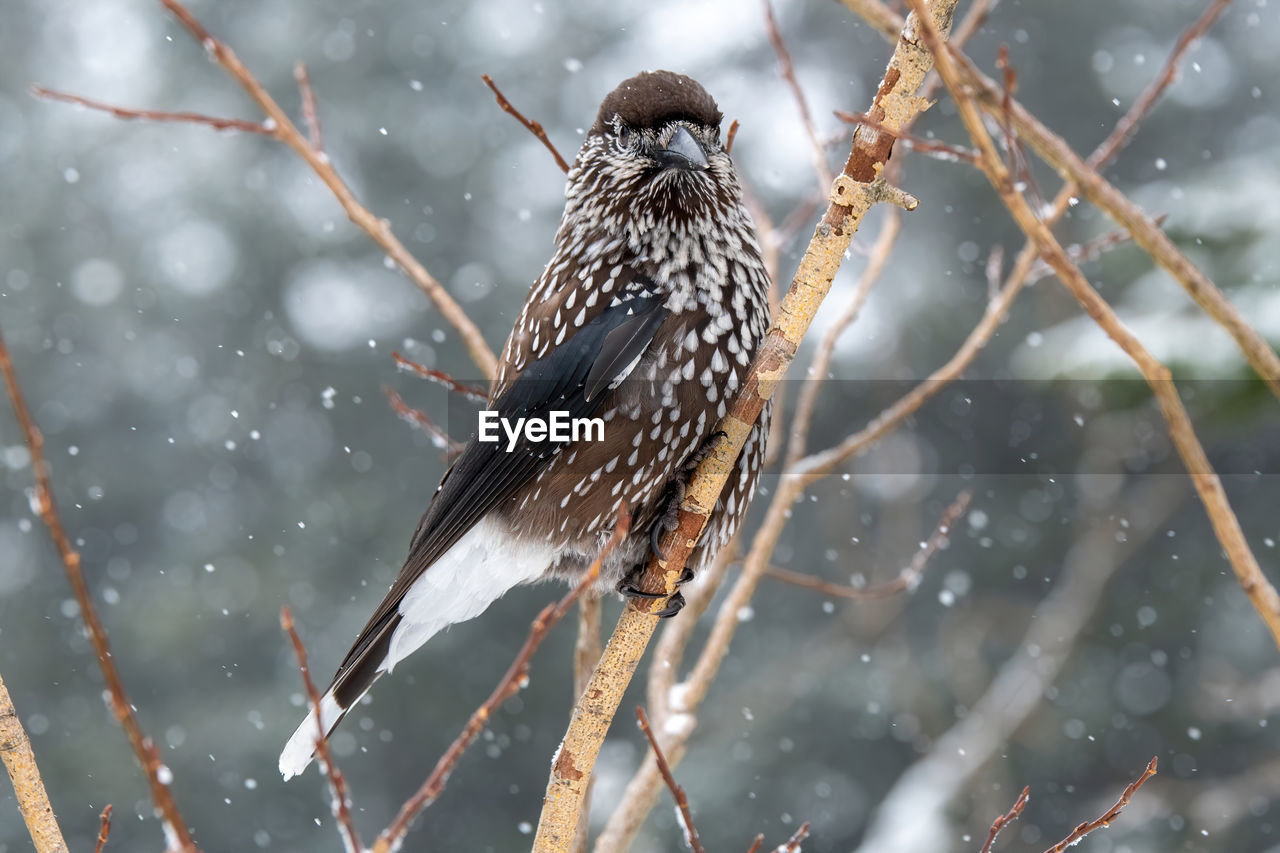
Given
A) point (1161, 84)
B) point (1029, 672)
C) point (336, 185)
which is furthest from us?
point (1029, 672)

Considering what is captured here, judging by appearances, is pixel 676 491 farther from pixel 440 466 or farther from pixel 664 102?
pixel 440 466

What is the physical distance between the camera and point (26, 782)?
56.7 inches

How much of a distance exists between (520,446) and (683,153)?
71cm

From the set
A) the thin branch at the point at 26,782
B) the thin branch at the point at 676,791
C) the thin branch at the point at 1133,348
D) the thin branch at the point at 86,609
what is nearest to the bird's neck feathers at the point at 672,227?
the thin branch at the point at 676,791

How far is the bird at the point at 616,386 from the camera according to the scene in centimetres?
229

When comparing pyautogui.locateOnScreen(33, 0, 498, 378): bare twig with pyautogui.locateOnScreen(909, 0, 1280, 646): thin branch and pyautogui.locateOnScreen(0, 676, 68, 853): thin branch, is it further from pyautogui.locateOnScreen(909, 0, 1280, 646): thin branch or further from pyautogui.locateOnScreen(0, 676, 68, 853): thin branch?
pyautogui.locateOnScreen(909, 0, 1280, 646): thin branch

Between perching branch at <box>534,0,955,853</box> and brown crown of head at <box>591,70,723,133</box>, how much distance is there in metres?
0.64

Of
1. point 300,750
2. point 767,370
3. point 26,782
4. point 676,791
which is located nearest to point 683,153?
point 767,370

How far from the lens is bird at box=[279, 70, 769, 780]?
2287 millimetres

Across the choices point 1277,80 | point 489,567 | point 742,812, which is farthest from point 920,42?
point 1277,80

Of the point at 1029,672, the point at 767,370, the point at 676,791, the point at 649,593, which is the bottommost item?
the point at 676,791

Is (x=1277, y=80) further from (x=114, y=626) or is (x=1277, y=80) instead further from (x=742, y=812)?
(x=114, y=626)

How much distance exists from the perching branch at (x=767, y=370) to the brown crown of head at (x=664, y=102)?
637 mm

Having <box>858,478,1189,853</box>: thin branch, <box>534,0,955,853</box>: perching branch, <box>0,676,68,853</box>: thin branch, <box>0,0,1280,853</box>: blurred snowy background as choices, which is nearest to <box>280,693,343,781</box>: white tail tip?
<box>534,0,955,853</box>: perching branch
